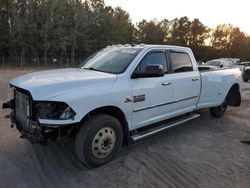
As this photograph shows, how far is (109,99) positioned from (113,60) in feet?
3.75

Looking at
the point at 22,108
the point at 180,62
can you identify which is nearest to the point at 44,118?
the point at 22,108

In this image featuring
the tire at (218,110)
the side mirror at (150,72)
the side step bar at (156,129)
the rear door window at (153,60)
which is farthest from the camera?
the tire at (218,110)

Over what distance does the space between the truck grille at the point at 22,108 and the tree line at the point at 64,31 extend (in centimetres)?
3573

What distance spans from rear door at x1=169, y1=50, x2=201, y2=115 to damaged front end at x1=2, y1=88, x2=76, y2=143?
2356mm

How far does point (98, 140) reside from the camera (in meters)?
3.79

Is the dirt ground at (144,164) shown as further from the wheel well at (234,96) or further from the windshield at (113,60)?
the wheel well at (234,96)

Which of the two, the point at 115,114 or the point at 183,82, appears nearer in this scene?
the point at 115,114

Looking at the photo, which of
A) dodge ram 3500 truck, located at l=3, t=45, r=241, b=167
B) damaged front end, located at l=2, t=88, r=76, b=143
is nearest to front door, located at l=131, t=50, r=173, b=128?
dodge ram 3500 truck, located at l=3, t=45, r=241, b=167

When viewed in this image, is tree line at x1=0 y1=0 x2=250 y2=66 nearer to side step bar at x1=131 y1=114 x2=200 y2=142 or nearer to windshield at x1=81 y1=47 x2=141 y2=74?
windshield at x1=81 y1=47 x2=141 y2=74

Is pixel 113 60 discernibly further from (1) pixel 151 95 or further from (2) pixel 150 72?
(1) pixel 151 95

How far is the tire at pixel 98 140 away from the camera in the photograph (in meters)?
3.61

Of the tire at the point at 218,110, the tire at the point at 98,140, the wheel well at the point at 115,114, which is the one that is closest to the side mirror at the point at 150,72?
the wheel well at the point at 115,114

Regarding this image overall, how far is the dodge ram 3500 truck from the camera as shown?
337 cm

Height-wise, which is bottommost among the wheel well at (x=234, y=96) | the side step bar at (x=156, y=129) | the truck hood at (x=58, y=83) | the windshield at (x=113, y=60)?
the side step bar at (x=156, y=129)
